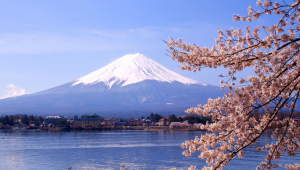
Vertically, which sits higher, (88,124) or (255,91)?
(255,91)

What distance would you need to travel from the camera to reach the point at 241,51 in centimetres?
308

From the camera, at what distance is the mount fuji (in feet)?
306

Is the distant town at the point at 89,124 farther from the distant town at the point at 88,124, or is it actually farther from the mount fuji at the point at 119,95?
the mount fuji at the point at 119,95

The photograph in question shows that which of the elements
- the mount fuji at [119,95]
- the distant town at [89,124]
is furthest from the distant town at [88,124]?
the mount fuji at [119,95]

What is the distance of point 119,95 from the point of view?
4210 inches

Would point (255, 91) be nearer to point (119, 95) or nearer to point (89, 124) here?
point (89, 124)

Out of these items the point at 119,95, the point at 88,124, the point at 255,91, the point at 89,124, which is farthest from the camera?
the point at 119,95

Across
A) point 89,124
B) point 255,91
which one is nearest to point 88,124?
point 89,124

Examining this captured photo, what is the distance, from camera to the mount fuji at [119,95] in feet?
306

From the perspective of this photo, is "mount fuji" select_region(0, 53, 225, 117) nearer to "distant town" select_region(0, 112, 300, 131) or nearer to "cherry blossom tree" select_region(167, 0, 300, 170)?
"distant town" select_region(0, 112, 300, 131)

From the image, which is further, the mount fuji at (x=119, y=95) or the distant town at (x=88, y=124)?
the mount fuji at (x=119, y=95)

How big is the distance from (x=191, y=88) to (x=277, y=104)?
101 meters

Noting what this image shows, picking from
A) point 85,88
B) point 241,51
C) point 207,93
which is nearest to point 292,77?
point 241,51

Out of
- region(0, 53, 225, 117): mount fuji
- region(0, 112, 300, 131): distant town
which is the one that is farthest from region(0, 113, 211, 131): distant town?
region(0, 53, 225, 117): mount fuji
